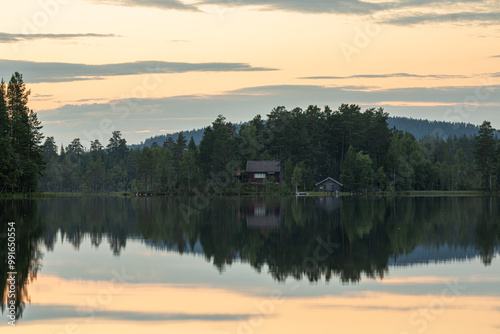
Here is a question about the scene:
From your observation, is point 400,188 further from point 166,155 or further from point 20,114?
point 20,114

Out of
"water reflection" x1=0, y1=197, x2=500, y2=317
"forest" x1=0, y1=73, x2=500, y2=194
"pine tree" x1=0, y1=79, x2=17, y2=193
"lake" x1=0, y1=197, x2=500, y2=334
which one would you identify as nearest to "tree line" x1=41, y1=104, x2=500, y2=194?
"forest" x1=0, y1=73, x2=500, y2=194

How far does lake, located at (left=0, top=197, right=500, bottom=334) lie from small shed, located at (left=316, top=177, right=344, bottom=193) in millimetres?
104152

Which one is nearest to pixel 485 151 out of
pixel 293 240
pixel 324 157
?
pixel 324 157

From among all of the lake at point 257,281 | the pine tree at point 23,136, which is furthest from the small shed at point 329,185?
the lake at point 257,281

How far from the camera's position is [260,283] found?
922 inches

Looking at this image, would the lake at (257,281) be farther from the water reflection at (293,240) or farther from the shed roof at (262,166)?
the shed roof at (262,166)

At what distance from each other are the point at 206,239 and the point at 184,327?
69.0 ft

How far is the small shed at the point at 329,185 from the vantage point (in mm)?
147000

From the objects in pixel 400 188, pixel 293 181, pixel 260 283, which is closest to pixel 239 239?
pixel 260 283

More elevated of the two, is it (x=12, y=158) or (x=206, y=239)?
(x=12, y=158)

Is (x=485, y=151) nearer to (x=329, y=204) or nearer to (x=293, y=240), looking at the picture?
(x=329, y=204)

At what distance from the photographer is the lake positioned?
17.6 metres

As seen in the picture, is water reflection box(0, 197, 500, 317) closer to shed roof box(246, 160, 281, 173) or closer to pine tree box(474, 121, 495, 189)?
shed roof box(246, 160, 281, 173)

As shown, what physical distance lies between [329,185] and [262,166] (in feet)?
57.3
